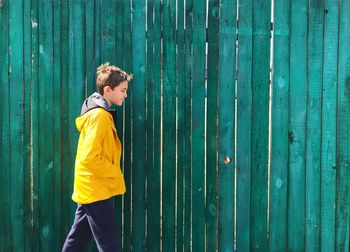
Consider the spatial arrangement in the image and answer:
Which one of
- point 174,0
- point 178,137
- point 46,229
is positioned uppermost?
point 174,0

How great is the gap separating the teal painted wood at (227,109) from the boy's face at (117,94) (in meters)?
0.81

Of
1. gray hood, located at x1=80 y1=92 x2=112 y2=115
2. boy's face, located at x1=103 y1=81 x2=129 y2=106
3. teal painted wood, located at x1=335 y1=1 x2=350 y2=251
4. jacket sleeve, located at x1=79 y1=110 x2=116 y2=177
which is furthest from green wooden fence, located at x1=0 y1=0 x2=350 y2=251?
jacket sleeve, located at x1=79 y1=110 x2=116 y2=177

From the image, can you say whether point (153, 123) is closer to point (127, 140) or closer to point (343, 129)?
point (127, 140)

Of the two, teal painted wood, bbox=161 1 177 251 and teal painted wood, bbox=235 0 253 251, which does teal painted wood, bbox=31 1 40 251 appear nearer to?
teal painted wood, bbox=161 1 177 251

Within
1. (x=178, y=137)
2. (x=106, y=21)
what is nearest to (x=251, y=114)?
(x=178, y=137)

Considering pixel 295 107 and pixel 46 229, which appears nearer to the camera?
pixel 295 107

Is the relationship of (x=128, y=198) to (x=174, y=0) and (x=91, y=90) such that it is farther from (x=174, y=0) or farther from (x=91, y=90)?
(x=174, y=0)

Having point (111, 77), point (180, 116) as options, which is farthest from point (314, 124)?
point (111, 77)

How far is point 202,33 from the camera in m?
4.01

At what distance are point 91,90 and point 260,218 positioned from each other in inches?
71.8

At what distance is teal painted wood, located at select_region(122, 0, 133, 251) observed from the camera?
407cm

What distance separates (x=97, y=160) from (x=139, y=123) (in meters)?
0.69

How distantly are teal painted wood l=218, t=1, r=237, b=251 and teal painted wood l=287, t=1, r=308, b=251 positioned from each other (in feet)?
1.58

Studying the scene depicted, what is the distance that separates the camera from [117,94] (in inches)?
149
